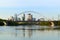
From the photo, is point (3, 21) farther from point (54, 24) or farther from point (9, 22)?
point (54, 24)

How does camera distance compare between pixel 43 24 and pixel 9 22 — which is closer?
pixel 9 22

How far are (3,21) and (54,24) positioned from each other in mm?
19271

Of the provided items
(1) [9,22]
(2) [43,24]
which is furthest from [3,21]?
(2) [43,24]

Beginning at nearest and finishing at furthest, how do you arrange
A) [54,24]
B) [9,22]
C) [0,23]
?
[54,24] → [9,22] → [0,23]

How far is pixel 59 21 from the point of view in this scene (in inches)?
2948

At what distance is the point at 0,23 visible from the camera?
84.6 meters

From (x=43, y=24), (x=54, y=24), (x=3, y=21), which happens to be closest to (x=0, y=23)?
(x=3, y=21)

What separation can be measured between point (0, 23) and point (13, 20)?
780 centimetres

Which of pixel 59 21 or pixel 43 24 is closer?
pixel 59 21

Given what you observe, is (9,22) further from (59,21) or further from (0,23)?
(59,21)

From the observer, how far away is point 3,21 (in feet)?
262

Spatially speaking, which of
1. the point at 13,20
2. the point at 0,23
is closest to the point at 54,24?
the point at 13,20

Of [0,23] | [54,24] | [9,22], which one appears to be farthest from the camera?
[0,23]

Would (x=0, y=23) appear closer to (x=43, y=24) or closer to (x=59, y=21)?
(x=43, y=24)
